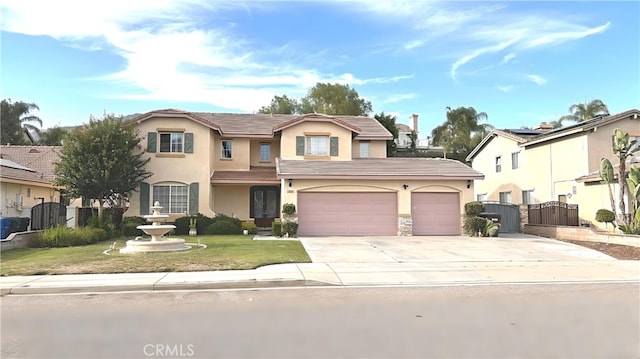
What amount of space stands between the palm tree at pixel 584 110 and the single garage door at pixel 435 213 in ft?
87.6

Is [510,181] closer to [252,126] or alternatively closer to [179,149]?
[252,126]

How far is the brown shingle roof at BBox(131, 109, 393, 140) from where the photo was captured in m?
24.5

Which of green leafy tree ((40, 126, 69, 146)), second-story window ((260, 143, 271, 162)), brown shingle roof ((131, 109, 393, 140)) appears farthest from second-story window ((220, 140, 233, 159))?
green leafy tree ((40, 126, 69, 146))

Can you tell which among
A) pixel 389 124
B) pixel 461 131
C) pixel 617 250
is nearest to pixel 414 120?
pixel 461 131

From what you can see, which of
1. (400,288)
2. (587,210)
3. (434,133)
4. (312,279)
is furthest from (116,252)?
(434,133)

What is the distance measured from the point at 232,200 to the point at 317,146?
18.5 ft

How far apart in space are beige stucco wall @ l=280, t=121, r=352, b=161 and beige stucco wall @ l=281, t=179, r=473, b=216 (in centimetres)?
334

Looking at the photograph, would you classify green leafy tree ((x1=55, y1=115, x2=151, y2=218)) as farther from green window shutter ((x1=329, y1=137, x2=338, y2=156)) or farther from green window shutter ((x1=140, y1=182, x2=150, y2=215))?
green window shutter ((x1=329, y1=137, x2=338, y2=156))

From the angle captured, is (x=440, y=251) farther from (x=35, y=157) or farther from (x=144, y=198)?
(x=35, y=157)

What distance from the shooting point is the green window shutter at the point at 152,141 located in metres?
24.3

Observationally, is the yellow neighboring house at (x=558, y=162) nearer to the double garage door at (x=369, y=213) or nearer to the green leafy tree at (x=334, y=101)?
the double garage door at (x=369, y=213)

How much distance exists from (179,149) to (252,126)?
17.1 ft

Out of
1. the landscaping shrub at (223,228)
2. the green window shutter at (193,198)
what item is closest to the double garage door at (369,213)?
the landscaping shrub at (223,228)

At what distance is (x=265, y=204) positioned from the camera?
26.9 m
